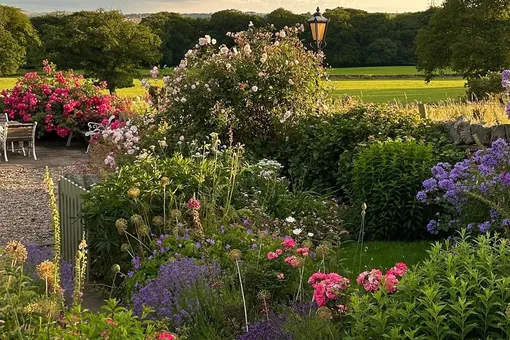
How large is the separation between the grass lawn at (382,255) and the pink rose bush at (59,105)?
953cm

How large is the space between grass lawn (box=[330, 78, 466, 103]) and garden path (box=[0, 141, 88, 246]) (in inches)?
735

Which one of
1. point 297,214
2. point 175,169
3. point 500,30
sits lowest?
point 297,214

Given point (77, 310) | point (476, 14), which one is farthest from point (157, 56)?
point (77, 310)

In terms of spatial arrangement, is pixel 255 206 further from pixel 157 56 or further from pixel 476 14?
pixel 476 14

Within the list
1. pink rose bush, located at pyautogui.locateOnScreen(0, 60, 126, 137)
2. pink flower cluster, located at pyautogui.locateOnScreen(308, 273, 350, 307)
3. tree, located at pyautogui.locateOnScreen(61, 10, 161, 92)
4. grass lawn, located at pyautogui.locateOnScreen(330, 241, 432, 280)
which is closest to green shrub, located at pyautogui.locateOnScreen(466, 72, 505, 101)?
pink rose bush, located at pyautogui.locateOnScreen(0, 60, 126, 137)

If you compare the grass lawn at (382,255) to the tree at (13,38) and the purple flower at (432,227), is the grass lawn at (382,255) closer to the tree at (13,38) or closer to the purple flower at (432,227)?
the purple flower at (432,227)

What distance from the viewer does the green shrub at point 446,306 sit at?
8.30 ft

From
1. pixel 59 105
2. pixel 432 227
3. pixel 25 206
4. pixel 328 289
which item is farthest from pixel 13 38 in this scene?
pixel 328 289

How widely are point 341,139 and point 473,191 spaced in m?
2.43

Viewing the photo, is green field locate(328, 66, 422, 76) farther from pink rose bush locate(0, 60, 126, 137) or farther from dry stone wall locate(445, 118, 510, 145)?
dry stone wall locate(445, 118, 510, 145)

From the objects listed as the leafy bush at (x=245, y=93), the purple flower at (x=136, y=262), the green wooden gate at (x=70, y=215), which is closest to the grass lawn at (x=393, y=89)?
the leafy bush at (x=245, y=93)

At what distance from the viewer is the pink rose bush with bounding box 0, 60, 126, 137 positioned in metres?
14.7

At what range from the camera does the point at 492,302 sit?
103 inches

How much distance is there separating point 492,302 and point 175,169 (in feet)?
12.0
